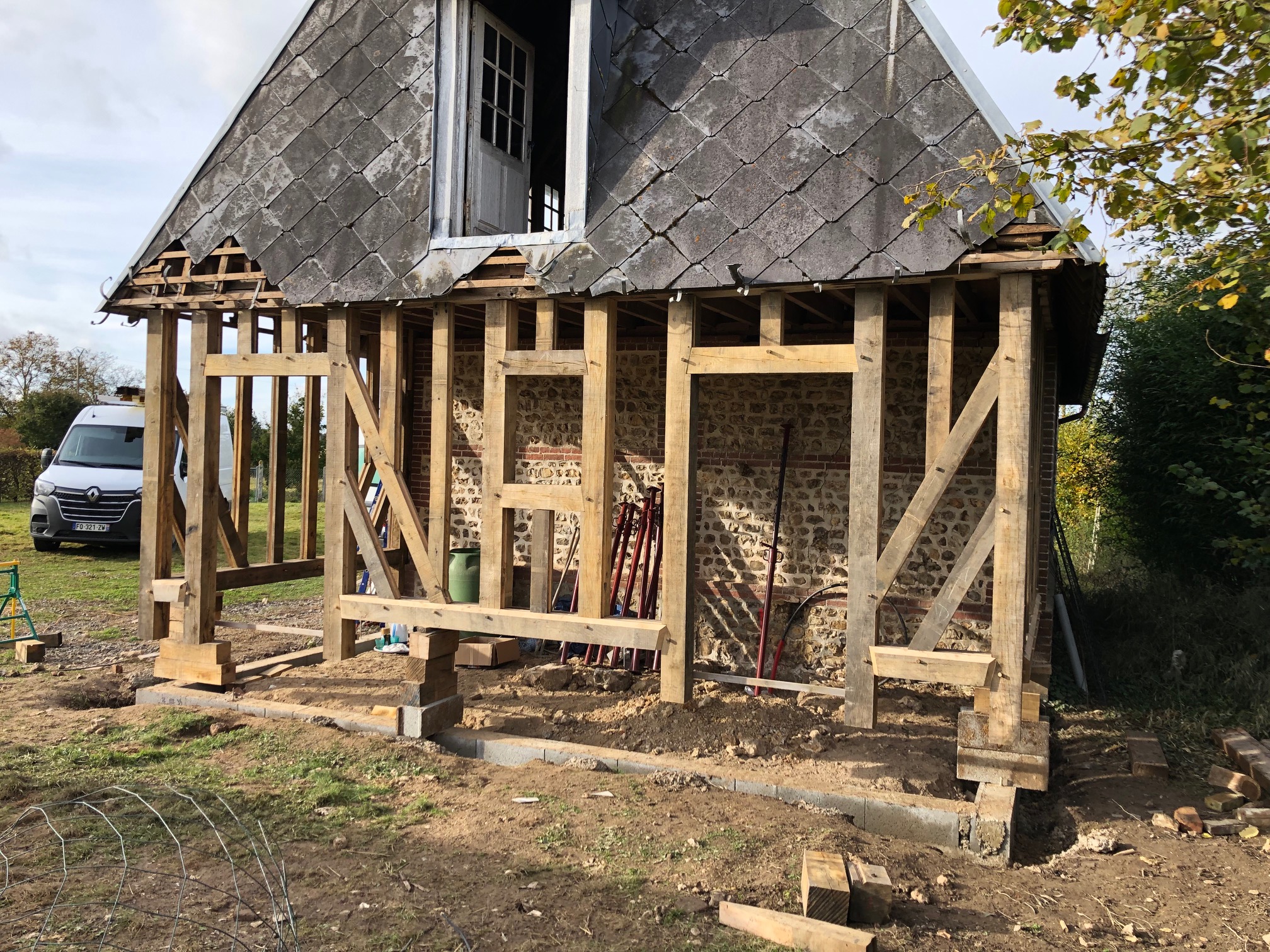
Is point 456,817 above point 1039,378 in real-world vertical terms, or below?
below

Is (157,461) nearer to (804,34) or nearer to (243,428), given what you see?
(243,428)

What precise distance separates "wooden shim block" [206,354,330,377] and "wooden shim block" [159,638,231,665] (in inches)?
84.1

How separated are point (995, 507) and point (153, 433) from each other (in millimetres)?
6365

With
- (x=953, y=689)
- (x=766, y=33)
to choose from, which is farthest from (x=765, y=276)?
(x=953, y=689)

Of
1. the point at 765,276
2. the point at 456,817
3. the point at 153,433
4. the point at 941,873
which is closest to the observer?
the point at 941,873

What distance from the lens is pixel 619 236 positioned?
19.7ft

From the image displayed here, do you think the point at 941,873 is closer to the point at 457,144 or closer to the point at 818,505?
the point at 818,505

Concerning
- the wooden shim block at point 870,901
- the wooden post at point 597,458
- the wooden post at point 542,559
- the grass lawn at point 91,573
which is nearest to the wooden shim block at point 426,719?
the wooden post at point 597,458

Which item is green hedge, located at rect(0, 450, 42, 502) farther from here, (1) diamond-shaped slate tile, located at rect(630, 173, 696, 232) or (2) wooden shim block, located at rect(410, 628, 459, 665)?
(1) diamond-shaped slate tile, located at rect(630, 173, 696, 232)

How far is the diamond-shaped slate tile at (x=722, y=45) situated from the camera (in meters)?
5.93

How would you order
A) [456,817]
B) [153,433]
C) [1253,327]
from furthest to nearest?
1. [1253,327]
2. [153,433]
3. [456,817]

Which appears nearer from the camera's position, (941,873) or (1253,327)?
(941,873)

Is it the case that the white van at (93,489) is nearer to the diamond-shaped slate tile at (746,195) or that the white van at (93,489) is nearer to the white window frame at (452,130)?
the white window frame at (452,130)

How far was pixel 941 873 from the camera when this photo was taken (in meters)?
4.70
